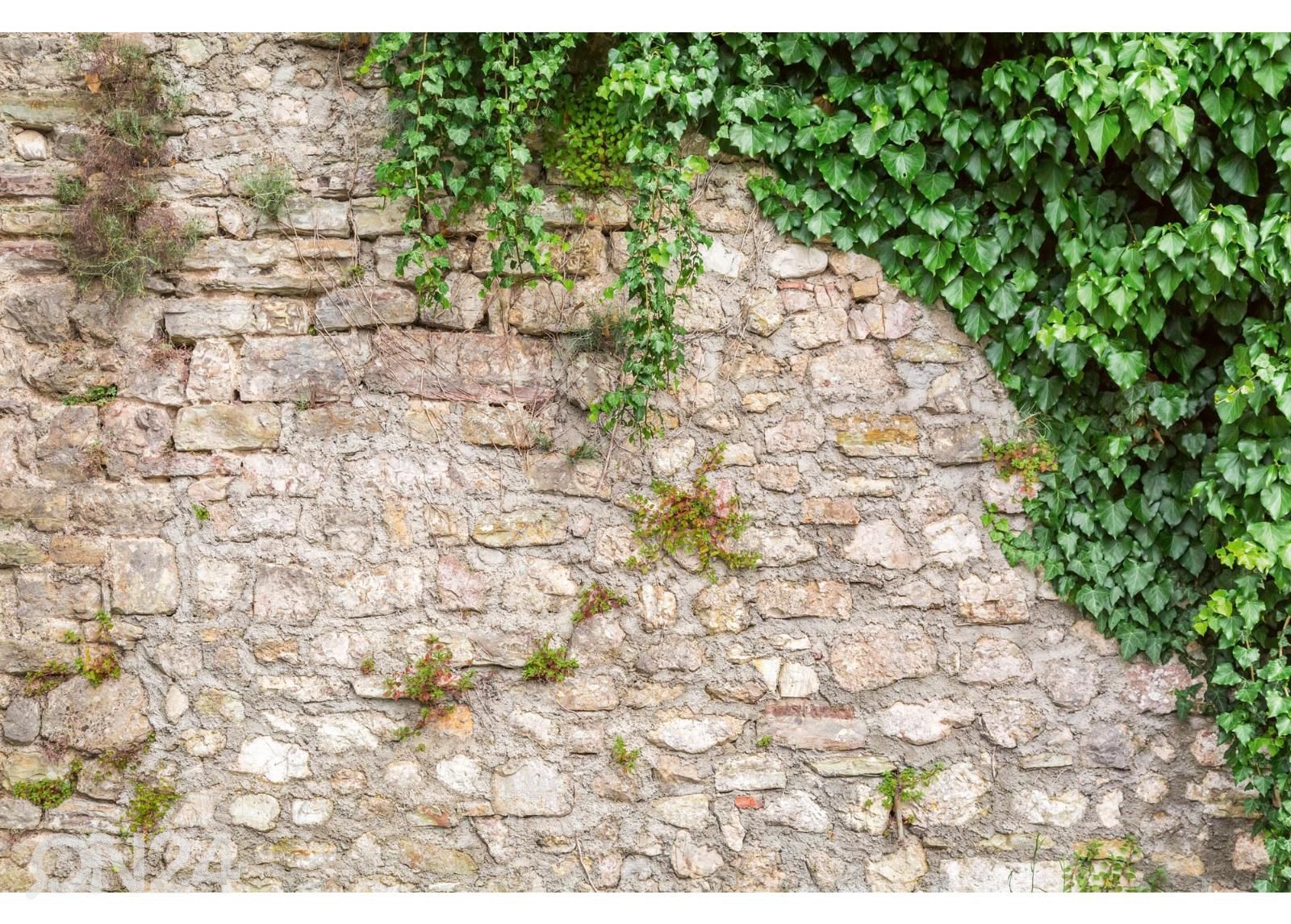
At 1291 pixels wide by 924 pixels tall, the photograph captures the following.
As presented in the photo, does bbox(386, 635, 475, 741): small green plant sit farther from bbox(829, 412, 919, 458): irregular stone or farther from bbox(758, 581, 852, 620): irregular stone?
bbox(829, 412, 919, 458): irregular stone

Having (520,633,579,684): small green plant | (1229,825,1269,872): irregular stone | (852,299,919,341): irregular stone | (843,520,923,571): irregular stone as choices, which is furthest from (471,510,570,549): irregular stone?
(1229,825,1269,872): irregular stone

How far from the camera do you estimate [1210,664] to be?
2865 mm

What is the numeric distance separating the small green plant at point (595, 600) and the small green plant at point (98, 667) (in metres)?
1.48

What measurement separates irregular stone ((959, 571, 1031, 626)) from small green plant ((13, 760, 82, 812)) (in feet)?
9.60

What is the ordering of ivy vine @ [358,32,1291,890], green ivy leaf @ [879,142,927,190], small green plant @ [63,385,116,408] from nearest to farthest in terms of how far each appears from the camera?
ivy vine @ [358,32,1291,890], green ivy leaf @ [879,142,927,190], small green plant @ [63,385,116,408]

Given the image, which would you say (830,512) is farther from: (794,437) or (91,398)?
(91,398)

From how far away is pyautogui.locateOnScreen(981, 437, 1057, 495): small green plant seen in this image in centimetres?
290

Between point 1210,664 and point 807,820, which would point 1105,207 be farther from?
point 807,820

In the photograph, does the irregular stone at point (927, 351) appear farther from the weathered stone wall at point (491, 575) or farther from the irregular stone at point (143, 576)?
the irregular stone at point (143, 576)

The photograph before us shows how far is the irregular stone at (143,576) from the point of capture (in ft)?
9.37

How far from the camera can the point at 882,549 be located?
292 cm

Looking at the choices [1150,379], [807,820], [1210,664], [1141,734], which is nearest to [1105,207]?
[1150,379]

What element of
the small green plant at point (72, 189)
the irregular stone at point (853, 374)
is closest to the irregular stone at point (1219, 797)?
the irregular stone at point (853, 374)

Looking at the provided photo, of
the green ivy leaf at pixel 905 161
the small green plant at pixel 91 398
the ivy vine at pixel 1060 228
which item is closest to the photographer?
the ivy vine at pixel 1060 228
